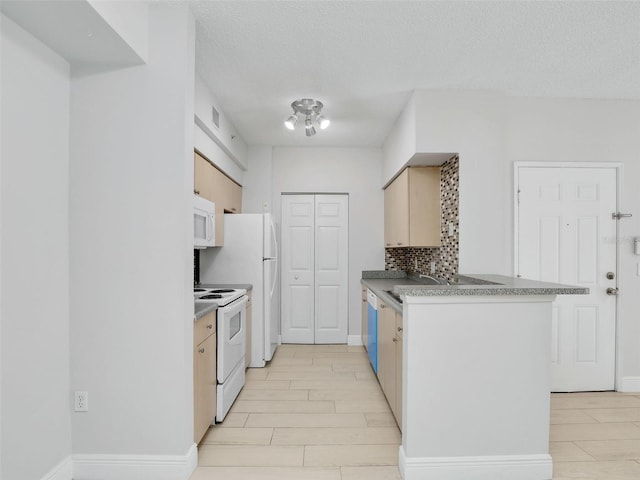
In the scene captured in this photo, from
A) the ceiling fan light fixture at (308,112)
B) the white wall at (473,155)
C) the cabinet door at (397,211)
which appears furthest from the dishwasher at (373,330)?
the ceiling fan light fixture at (308,112)

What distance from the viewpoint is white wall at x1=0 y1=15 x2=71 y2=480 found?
5.21ft

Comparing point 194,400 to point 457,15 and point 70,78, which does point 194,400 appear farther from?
point 457,15

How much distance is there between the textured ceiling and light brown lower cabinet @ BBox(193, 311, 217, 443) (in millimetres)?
1767

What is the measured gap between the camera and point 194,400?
7.04 feet

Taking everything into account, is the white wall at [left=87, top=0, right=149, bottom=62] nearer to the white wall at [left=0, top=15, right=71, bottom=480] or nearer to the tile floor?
the white wall at [left=0, top=15, right=71, bottom=480]

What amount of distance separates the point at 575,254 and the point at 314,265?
2.82 metres

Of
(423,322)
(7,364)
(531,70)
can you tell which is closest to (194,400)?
(7,364)

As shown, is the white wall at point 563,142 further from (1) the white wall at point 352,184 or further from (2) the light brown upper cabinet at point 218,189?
(2) the light brown upper cabinet at point 218,189

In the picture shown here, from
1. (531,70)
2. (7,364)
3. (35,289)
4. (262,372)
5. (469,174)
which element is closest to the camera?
(7,364)

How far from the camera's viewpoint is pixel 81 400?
6.47 feet

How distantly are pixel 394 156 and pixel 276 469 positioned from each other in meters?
2.96

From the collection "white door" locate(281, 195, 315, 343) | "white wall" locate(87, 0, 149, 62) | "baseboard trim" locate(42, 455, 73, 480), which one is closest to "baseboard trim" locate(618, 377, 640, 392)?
"white door" locate(281, 195, 315, 343)

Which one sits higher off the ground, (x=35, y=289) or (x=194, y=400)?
(x=35, y=289)

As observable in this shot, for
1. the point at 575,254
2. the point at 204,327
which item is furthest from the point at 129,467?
the point at 575,254
